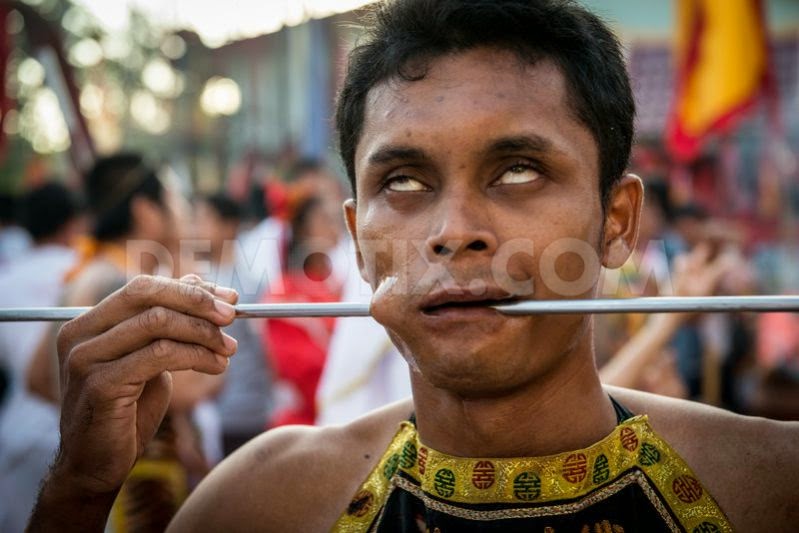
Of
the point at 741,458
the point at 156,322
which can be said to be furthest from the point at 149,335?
the point at 741,458

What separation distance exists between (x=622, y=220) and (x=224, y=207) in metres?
7.12

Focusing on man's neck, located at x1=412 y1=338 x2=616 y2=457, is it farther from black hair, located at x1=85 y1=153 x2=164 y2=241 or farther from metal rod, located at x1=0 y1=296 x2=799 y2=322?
black hair, located at x1=85 y1=153 x2=164 y2=241

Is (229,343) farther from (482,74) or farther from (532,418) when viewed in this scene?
(482,74)

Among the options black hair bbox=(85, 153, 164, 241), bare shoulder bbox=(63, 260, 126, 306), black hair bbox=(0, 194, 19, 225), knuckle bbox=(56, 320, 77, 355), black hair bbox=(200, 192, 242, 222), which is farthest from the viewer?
black hair bbox=(0, 194, 19, 225)

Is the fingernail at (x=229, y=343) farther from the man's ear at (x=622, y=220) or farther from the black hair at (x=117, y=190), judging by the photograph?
the black hair at (x=117, y=190)

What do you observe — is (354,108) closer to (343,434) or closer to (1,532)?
(343,434)

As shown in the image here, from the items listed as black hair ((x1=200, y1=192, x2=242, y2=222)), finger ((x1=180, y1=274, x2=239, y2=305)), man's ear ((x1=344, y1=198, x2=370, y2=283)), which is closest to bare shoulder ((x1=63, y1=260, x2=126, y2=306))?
man's ear ((x1=344, y1=198, x2=370, y2=283))

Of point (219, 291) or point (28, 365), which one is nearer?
point (219, 291)

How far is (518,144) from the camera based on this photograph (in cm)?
205

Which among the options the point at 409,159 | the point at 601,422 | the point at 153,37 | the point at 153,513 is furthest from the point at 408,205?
the point at 153,37

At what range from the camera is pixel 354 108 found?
2.40 metres

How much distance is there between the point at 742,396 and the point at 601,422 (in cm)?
741

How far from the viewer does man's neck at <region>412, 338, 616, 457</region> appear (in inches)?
87.4

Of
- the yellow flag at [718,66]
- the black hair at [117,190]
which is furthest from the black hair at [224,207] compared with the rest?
the yellow flag at [718,66]
